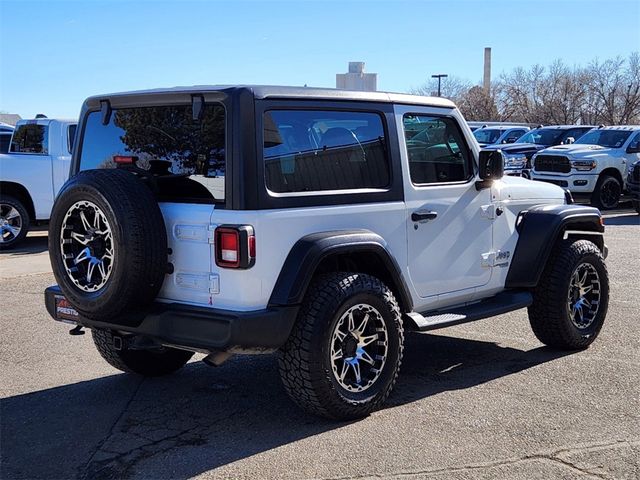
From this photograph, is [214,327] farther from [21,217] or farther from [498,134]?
[498,134]

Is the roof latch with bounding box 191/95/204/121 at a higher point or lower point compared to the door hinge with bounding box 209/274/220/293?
higher

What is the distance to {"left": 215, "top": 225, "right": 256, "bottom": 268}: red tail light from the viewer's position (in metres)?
4.31

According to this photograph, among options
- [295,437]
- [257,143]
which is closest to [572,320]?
[295,437]

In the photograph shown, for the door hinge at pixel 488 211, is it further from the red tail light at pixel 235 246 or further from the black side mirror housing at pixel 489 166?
the red tail light at pixel 235 246

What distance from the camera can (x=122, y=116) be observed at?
16.7 ft

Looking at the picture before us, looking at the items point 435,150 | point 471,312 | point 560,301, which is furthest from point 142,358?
point 560,301

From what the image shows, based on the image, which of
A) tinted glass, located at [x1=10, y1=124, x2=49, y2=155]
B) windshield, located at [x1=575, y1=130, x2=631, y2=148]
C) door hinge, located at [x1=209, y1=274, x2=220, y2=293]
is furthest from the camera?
windshield, located at [x1=575, y1=130, x2=631, y2=148]

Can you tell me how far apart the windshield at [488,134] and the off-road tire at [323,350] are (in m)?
22.0

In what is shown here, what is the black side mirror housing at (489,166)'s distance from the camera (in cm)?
586

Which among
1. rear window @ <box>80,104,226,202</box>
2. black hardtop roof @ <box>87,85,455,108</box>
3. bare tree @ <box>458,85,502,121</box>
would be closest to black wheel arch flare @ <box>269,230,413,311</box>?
rear window @ <box>80,104,226,202</box>

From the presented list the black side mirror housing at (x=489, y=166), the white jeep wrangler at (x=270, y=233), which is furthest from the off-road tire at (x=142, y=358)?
the black side mirror housing at (x=489, y=166)

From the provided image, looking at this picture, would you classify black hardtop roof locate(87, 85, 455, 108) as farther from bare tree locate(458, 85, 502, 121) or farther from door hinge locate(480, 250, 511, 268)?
bare tree locate(458, 85, 502, 121)

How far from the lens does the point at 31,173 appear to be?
12.6 m

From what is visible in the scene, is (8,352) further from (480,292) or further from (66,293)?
(480,292)
